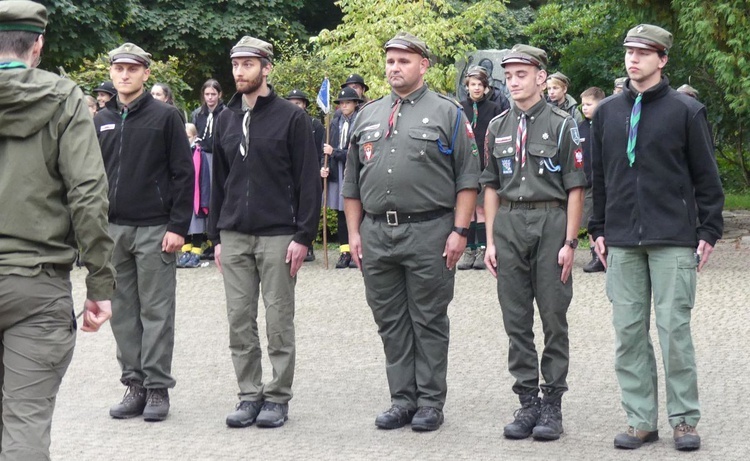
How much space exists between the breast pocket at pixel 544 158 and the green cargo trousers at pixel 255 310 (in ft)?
5.26

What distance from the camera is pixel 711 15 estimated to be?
15484 mm

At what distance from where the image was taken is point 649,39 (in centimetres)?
684

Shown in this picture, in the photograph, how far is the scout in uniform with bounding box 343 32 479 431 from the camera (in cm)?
739

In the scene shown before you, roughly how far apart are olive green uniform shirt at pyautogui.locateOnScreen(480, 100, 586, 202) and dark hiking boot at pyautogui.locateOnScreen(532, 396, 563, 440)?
3.97ft

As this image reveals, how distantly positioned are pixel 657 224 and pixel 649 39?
103 cm

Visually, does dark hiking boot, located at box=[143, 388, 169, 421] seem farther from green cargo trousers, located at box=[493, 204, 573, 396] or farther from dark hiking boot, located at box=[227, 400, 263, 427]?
green cargo trousers, located at box=[493, 204, 573, 396]

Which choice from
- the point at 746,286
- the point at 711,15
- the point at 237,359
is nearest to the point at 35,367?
Answer: the point at 237,359

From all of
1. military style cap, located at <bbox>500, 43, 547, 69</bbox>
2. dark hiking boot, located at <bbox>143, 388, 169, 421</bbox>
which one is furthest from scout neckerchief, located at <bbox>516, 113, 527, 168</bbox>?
dark hiking boot, located at <bbox>143, 388, 169, 421</bbox>

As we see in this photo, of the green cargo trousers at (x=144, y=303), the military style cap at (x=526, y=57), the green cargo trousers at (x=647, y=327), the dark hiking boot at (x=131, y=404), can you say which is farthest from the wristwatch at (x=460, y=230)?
the dark hiking boot at (x=131, y=404)

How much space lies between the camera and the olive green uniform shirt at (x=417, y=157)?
738cm

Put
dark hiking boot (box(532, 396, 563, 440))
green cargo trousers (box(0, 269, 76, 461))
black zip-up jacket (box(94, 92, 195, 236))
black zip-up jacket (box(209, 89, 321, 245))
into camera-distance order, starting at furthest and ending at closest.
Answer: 1. black zip-up jacket (box(94, 92, 195, 236))
2. black zip-up jacket (box(209, 89, 321, 245))
3. dark hiking boot (box(532, 396, 563, 440))
4. green cargo trousers (box(0, 269, 76, 461))

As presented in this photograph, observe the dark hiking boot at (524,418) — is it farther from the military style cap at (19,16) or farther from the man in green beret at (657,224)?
the military style cap at (19,16)

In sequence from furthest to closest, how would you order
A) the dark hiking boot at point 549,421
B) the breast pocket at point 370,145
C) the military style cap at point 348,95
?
the military style cap at point 348,95, the breast pocket at point 370,145, the dark hiking boot at point 549,421

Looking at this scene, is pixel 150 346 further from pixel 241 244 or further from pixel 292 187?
pixel 292 187
